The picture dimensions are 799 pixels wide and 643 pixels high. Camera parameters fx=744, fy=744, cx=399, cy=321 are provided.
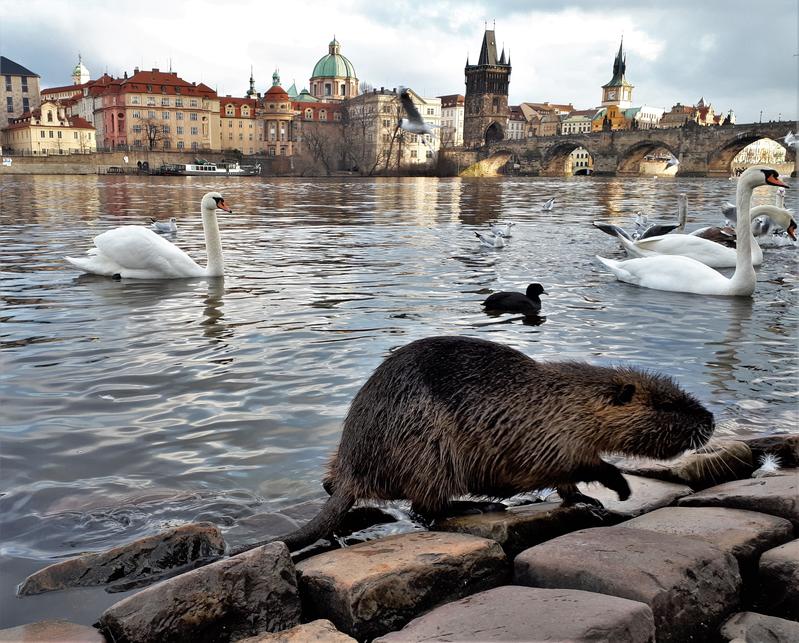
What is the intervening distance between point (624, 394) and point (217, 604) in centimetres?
167

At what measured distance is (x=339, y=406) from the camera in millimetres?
4305

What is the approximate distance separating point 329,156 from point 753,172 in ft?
269

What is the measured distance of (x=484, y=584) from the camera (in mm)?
2486

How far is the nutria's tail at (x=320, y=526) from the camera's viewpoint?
105 inches

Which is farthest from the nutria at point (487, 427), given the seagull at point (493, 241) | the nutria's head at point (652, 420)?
the seagull at point (493, 241)

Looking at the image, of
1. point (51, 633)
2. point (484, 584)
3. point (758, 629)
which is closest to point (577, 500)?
point (484, 584)

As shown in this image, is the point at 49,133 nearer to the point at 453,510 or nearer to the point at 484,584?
the point at 453,510

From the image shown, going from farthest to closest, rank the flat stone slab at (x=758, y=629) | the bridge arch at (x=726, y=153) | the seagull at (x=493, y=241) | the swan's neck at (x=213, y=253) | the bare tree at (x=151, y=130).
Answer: the bare tree at (x=151, y=130) < the bridge arch at (x=726, y=153) < the seagull at (x=493, y=241) < the swan's neck at (x=213, y=253) < the flat stone slab at (x=758, y=629)

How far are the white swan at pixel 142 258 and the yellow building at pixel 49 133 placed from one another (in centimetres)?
9857

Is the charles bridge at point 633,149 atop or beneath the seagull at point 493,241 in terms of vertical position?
atop

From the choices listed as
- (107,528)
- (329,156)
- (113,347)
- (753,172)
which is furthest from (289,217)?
(329,156)

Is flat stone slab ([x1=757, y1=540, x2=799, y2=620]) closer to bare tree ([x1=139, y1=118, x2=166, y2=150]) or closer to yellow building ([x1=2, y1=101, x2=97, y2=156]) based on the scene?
yellow building ([x1=2, y1=101, x2=97, y2=156])

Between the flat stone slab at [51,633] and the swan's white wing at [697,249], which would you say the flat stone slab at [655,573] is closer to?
the flat stone slab at [51,633]

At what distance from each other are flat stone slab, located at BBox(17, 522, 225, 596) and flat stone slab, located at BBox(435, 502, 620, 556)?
0.89 m
